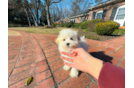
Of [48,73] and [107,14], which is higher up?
[107,14]

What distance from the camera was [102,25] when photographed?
17.2 ft

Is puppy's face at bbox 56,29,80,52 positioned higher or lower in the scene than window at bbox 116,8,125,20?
lower

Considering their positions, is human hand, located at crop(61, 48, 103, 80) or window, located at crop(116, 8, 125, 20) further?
window, located at crop(116, 8, 125, 20)

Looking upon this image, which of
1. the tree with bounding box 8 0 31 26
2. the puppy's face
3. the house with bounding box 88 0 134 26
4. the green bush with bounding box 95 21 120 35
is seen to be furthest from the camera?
the tree with bounding box 8 0 31 26

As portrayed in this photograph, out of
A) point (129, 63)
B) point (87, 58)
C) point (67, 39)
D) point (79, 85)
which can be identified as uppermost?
point (67, 39)

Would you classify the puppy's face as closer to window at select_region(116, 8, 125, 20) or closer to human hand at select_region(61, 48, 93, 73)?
human hand at select_region(61, 48, 93, 73)

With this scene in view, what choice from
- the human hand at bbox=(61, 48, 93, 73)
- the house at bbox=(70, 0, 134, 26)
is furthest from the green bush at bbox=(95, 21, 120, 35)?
the house at bbox=(70, 0, 134, 26)

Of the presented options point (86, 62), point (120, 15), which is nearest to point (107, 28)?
point (86, 62)

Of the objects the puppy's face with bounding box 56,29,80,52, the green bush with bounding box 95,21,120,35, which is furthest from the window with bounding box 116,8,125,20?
the puppy's face with bounding box 56,29,80,52

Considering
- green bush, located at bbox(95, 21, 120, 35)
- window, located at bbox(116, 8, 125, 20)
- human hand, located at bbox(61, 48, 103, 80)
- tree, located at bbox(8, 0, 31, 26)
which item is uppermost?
tree, located at bbox(8, 0, 31, 26)

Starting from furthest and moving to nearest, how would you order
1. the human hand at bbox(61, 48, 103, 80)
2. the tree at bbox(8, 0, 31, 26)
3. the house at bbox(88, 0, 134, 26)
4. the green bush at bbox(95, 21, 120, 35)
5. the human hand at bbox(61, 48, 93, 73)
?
the tree at bbox(8, 0, 31, 26) → the house at bbox(88, 0, 134, 26) → the green bush at bbox(95, 21, 120, 35) → the human hand at bbox(61, 48, 93, 73) → the human hand at bbox(61, 48, 103, 80)

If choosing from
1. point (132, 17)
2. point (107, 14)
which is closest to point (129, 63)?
point (132, 17)
